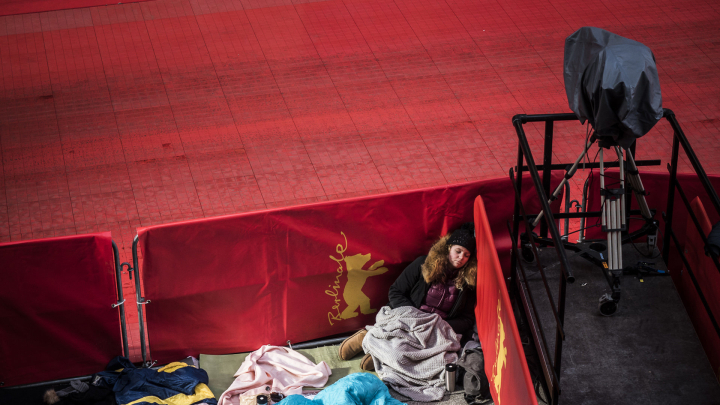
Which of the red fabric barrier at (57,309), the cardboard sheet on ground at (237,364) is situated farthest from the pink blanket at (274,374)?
the red fabric barrier at (57,309)

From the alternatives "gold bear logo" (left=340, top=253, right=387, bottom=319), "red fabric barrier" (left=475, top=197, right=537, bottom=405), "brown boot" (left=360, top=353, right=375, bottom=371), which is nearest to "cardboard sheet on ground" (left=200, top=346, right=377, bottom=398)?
"brown boot" (left=360, top=353, right=375, bottom=371)

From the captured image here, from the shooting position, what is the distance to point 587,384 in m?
4.33

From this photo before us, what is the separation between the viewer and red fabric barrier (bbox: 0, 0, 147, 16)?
11.9 meters

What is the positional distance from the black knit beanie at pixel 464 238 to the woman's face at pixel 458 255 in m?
0.03

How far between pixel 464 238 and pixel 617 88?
6.36 feet

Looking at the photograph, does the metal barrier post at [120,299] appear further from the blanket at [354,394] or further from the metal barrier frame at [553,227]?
the metal barrier frame at [553,227]

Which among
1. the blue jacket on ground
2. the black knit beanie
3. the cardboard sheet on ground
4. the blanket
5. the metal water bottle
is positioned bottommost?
the cardboard sheet on ground

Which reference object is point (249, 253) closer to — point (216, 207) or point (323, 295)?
point (323, 295)

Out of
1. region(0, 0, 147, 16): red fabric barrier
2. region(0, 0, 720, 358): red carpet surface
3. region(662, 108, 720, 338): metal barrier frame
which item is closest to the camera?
region(662, 108, 720, 338): metal barrier frame

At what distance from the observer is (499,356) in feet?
15.7

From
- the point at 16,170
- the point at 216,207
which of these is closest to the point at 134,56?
the point at 16,170

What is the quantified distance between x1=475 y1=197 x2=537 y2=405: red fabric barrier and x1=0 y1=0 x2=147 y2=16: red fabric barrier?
8939 millimetres

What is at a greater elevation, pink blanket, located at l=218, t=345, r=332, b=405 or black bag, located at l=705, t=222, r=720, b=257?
black bag, located at l=705, t=222, r=720, b=257

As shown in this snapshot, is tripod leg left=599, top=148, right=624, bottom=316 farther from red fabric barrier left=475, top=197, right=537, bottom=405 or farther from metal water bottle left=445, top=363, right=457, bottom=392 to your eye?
metal water bottle left=445, top=363, right=457, bottom=392
